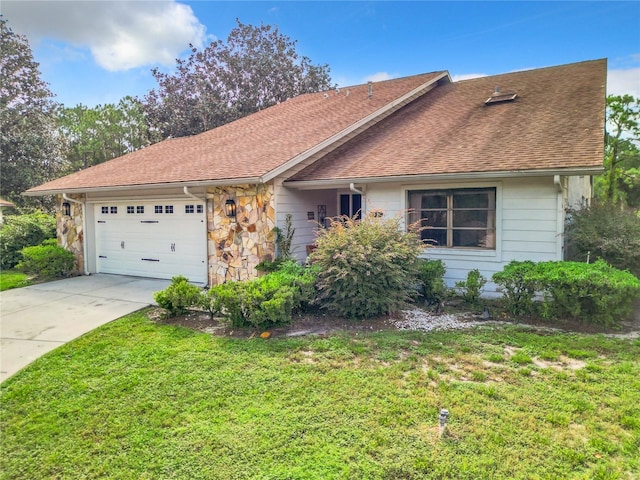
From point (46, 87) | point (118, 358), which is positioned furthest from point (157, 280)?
point (46, 87)

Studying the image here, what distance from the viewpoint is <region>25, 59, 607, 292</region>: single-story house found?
22.7 feet

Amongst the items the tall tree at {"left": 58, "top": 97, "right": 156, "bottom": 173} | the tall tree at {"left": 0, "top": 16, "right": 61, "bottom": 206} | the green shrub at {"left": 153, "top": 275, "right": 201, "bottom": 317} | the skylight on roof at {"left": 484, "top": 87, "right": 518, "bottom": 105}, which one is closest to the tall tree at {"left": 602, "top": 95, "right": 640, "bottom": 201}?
the skylight on roof at {"left": 484, "top": 87, "right": 518, "bottom": 105}

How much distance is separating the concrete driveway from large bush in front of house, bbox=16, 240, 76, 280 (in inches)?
24.2

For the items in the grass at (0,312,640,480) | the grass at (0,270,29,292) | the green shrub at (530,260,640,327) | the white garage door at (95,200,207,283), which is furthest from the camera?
the grass at (0,270,29,292)

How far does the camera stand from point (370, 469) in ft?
8.80

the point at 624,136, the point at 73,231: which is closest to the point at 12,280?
the point at 73,231

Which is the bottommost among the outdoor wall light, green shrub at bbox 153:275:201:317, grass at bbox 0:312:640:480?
grass at bbox 0:312:640:480

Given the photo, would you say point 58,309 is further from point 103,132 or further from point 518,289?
point 103,132

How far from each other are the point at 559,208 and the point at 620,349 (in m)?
2.68

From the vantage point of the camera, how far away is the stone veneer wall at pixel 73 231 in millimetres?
11289

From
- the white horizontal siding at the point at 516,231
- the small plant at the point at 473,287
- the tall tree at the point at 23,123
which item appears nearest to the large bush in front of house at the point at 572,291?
the small plant at the point at 473,287

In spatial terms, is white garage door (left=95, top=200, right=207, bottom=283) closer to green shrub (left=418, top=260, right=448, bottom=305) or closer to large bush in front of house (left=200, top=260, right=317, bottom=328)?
large bush in front of house (left=200, top=260, right=317, bottom=328)

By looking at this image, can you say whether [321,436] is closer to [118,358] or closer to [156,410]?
[156,410]

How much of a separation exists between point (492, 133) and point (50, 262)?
1162 centimetres
